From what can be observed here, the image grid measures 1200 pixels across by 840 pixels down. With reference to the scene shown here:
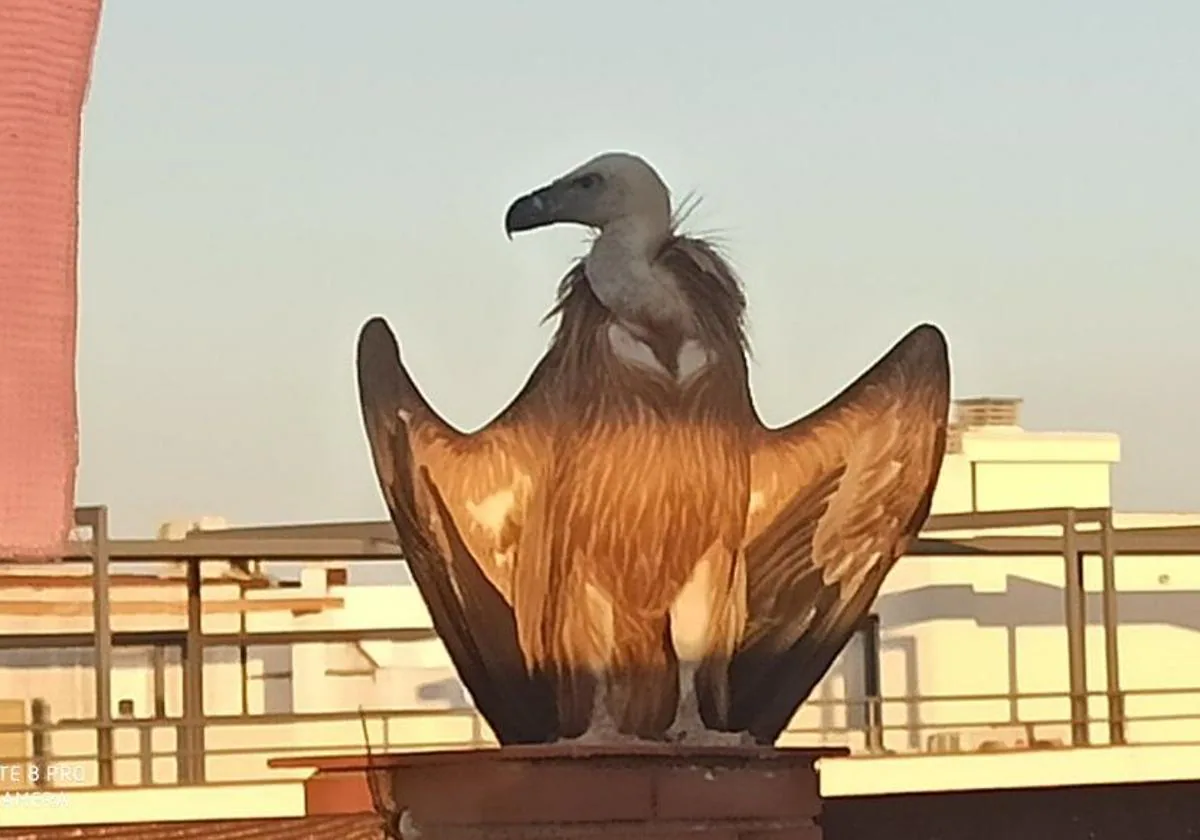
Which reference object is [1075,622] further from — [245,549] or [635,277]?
[635,277]

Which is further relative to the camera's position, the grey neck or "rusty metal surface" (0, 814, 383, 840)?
the grey neck

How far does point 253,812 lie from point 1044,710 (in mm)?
12725

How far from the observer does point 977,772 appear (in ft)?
64.0

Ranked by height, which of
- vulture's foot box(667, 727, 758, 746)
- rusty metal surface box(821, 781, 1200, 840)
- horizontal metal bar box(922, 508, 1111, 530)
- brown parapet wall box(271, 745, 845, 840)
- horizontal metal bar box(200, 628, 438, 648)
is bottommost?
rusty metal surface box(821, 781, 1200, 840)

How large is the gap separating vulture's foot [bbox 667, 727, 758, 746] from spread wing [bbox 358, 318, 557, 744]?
561mm

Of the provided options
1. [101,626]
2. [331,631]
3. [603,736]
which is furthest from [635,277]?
[331,631]

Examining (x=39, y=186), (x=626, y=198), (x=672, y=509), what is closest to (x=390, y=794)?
(x=672, y=509)

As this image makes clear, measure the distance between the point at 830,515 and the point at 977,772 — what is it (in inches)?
312

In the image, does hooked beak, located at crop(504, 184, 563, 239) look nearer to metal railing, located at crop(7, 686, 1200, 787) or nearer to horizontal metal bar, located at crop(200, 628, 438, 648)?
metal railing, located at crop(7, 686, 1200, 787)

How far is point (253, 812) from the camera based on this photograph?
17.7 meters

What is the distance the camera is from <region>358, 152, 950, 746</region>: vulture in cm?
1109

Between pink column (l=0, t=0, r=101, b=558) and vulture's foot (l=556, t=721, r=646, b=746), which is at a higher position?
pink column (l=0, t=0, r=101, b=558)

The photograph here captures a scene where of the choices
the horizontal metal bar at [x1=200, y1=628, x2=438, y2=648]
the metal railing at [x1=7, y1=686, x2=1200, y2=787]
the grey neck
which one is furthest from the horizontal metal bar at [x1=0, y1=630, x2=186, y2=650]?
the grey neck

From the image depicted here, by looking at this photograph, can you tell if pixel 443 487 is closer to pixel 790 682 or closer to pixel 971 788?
pixel 790 682
